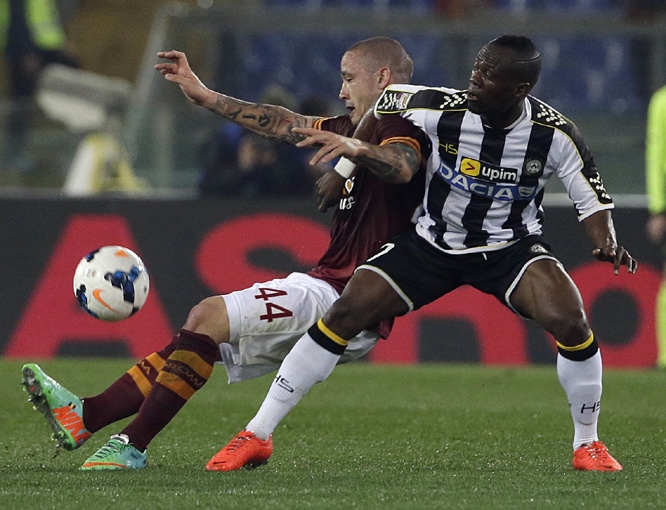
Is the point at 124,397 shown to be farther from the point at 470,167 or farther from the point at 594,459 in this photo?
→ the point at 594,459

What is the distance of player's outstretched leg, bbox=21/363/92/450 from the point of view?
514 cm

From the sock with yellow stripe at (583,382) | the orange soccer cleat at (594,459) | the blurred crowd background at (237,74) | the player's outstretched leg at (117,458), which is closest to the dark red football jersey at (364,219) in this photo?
the sock with yellow stripe at (583,382)

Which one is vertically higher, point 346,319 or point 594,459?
point 346,319

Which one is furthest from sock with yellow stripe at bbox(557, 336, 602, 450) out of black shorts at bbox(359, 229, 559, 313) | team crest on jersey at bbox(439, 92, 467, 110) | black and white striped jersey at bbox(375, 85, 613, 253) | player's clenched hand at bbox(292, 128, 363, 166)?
player's clenched hand at bbox(292, 128, 363, 166)

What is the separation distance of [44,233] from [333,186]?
6.12 m

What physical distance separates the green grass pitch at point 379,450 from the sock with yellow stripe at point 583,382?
0.20 m

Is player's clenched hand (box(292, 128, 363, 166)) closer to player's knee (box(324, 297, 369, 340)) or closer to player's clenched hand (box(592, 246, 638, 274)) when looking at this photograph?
player's knee (box(324, 297, 369, 340))

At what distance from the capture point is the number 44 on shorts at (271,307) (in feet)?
17.0

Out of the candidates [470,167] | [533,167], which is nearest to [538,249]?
[533,167]

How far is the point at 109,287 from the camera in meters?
5.36

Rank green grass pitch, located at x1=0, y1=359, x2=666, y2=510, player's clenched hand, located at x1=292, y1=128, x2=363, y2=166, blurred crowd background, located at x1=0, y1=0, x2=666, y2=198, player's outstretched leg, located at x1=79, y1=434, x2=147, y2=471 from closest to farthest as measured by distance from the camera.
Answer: green grass pitch, located at x1=0, y1=359, x2=666, y2=510 → player's clenched hand, located at x1=292, y1=128, x2=363, y2=166 → player's outstretched leg, located at x1=79, y1=434, x2=147, y2=471 → blurred crowd background, located at x1=0, y1=0, x2=666, y2=198

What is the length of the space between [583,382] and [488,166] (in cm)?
96

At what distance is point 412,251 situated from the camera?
5.28 m

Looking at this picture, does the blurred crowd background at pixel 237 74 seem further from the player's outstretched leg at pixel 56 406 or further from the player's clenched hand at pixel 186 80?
the player's outstretched leg at pixel 56 406
